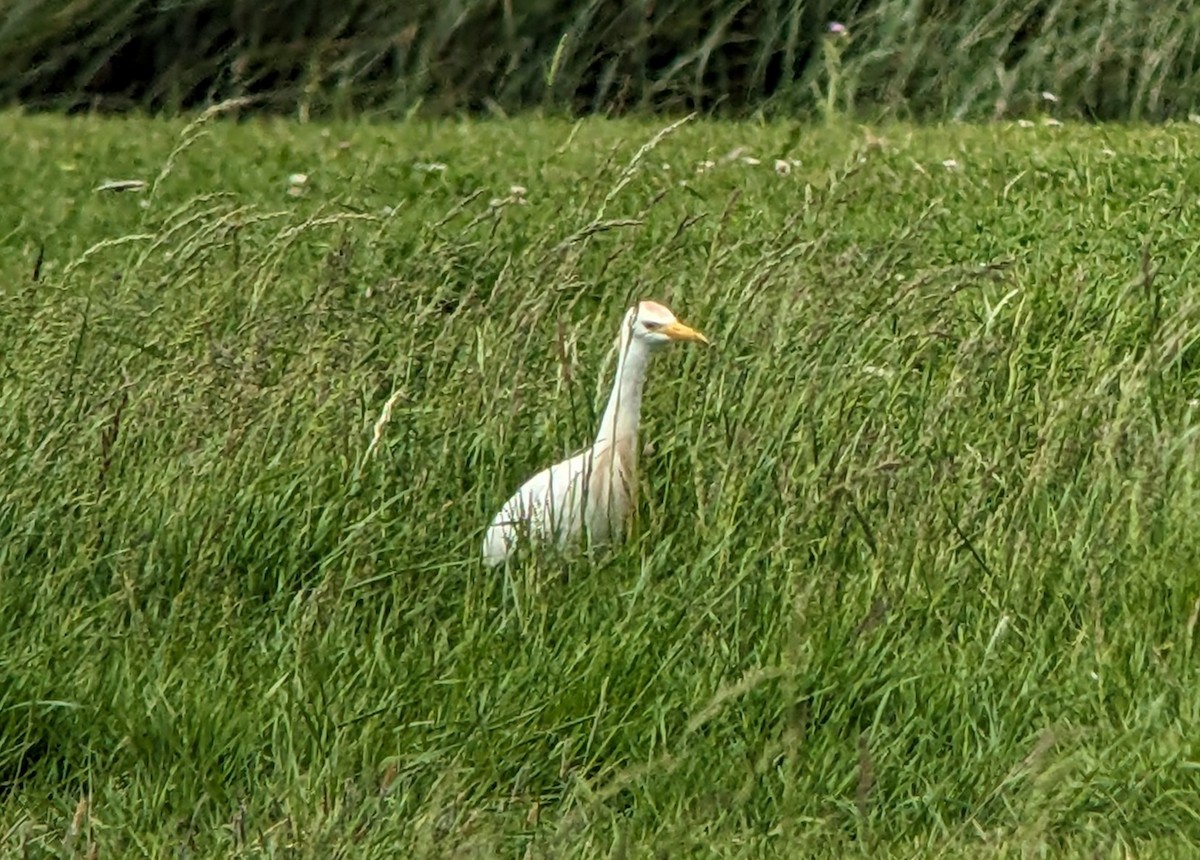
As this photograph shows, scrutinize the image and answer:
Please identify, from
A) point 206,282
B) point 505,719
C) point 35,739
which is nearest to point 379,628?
point 505,719

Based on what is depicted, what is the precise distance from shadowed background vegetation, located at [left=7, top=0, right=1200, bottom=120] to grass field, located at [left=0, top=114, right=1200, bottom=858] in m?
4.10

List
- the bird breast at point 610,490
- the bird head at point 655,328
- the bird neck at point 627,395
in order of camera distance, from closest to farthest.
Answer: the bird breast at point 610,490
the bird neck at point 627,395
the bird head at point 655,328

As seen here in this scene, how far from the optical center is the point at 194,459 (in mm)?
4484

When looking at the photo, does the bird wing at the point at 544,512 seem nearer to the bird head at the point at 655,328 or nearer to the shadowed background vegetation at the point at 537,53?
the bird head at the point at 655,328

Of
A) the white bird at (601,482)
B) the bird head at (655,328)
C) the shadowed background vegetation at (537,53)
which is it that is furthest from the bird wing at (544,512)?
the shadowed background vegetation at (537,53)

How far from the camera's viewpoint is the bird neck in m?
4.59

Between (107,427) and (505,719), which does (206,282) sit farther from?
(505,719)

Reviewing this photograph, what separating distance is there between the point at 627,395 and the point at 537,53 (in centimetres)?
593

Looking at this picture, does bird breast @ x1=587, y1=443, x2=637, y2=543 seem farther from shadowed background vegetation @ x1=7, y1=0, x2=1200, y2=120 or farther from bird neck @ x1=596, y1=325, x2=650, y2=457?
shadowed background vegetation @ x1=7, y1=0, x2=1200, y2=120

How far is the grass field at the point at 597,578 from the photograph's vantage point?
3.68m

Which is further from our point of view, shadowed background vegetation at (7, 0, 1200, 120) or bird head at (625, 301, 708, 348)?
shadowed background vegetation at (7, 0, 1200, 120)

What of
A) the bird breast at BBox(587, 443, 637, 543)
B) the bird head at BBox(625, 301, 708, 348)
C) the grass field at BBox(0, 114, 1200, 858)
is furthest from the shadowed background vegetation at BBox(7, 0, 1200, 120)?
the bird breast at BBox(587, 443, 637, 543)

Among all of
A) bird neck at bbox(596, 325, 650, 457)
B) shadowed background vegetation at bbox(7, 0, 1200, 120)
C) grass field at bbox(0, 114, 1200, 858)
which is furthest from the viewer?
shadowed background vegetation at bbox(7, 0, 1200, 120)

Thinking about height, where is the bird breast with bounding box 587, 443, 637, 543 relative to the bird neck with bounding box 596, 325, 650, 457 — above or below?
below
